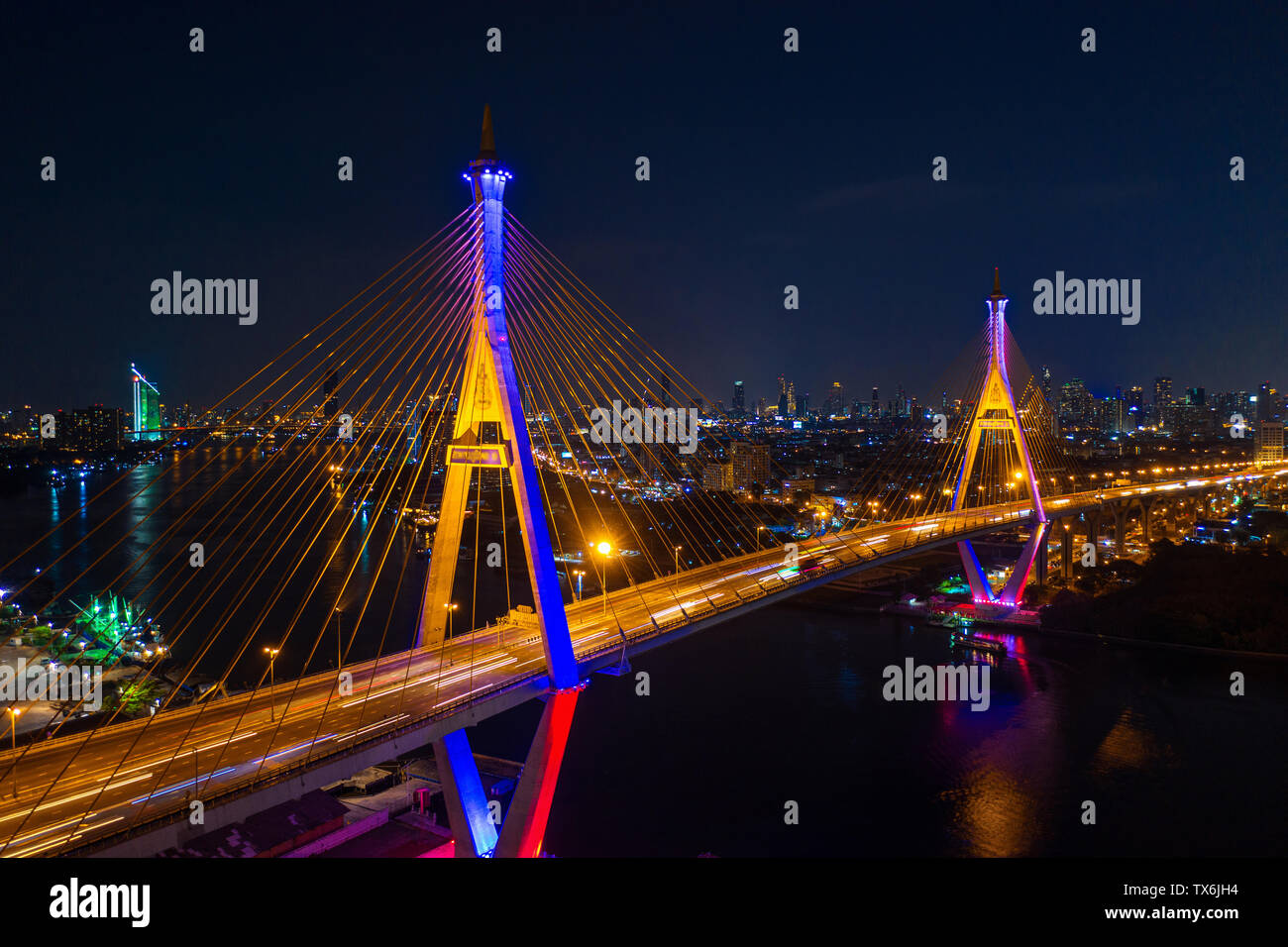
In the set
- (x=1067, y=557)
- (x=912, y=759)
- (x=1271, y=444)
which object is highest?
(x=1271, y=444)

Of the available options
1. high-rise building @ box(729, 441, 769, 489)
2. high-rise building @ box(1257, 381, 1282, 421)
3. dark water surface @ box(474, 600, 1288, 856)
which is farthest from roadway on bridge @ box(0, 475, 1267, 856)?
high-rise building @ box(1257, 381, 1282, 421)

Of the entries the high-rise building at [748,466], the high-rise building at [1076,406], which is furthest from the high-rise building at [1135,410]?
the high-rise building at [748,466]

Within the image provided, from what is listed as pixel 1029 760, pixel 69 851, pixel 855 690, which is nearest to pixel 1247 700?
pixel 1029 760

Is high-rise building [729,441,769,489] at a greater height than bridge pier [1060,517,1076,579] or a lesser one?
greater

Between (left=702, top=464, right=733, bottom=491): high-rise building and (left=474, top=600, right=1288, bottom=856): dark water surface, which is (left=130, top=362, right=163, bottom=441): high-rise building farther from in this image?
(left=474, top=600, right=1288, bottom=856): dark water surface

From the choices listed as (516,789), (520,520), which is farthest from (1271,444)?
(516,789)

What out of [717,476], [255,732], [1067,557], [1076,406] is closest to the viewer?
[255,732]

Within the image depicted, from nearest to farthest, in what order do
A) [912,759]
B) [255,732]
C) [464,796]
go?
1. [255,732]
2. [464,796]
3. [912,759]

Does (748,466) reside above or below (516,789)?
above

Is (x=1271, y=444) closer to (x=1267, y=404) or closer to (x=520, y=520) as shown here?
(x=1267, y=404)

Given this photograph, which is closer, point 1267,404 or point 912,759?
point 912,759
